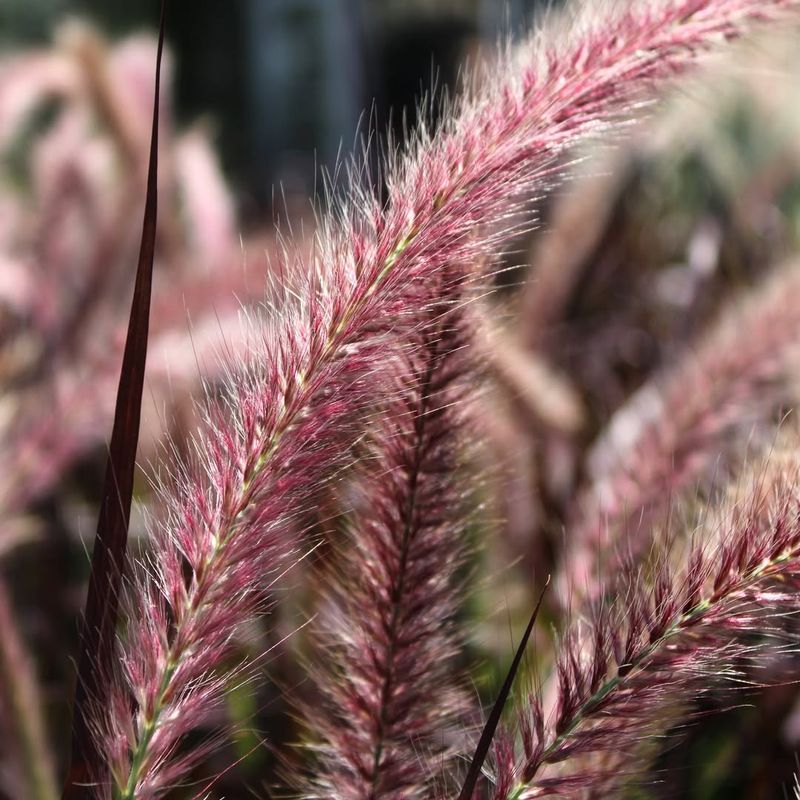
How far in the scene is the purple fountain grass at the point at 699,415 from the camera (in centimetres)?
70

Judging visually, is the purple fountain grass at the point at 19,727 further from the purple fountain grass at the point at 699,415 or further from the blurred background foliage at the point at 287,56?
the blurred background foliage at the point at 287,56

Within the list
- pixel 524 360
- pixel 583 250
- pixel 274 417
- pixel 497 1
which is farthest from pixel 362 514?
pixel 497 1

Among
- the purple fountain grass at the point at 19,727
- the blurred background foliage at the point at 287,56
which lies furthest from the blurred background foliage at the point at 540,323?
the blurred background foliage at the point at 287,56

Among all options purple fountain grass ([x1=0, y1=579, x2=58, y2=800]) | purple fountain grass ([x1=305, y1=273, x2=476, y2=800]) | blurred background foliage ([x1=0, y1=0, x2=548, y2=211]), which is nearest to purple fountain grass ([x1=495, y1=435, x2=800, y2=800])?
purple fountain grass ([x1=305, y1=273, x2=476, y2=800])

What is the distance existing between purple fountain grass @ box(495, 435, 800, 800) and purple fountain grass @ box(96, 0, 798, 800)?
0.14 m

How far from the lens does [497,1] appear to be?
10.9ft

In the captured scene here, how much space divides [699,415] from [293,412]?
47 centimetres

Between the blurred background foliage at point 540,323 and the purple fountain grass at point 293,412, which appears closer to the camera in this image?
the purple fountain grass at point 293,412

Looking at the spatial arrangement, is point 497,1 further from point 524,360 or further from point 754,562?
point 754,562

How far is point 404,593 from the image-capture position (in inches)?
19.6

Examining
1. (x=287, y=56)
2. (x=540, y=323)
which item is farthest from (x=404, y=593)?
(x=287, y=56)

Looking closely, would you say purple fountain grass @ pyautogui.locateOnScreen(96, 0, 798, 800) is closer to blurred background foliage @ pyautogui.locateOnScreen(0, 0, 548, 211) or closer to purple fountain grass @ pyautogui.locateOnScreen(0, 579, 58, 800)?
purple fountain grass @ pyautogui.locateOnScreen(0, 579, 58, 800)

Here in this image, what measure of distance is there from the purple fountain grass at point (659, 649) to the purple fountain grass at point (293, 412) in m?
0.14

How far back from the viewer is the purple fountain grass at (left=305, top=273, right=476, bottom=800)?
48cm
